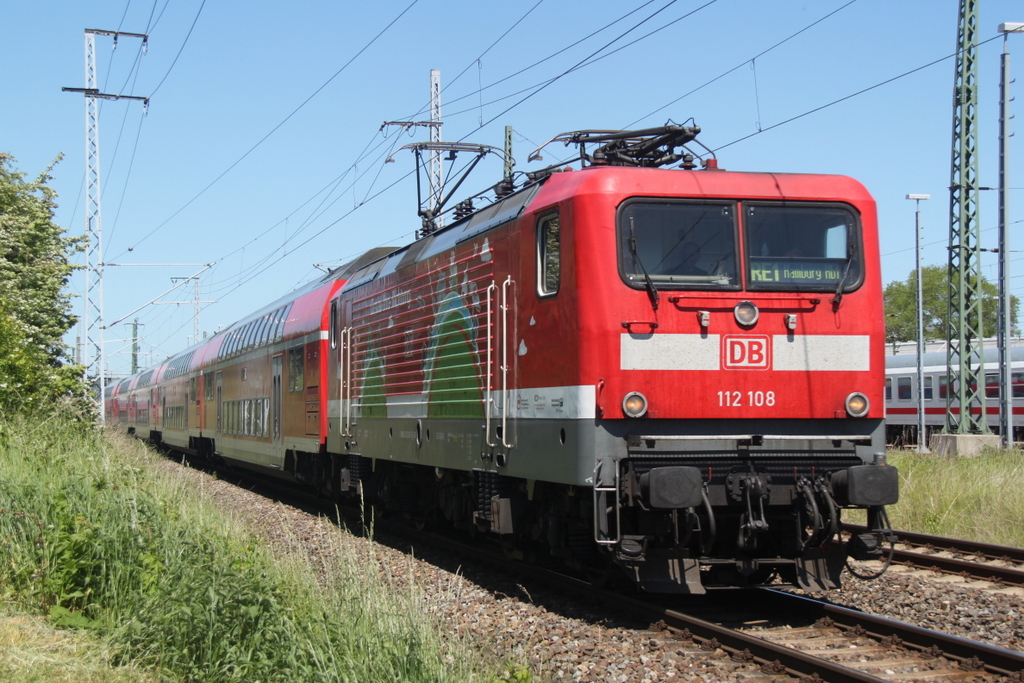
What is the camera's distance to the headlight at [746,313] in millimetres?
A: 7578

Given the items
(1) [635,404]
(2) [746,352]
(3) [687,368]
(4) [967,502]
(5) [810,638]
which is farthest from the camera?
(4) [967,502]

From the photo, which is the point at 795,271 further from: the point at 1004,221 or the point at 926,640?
the point at 1004,221

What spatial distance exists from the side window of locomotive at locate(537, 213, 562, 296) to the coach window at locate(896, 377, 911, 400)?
28.5 m

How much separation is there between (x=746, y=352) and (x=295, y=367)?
10.3 meters

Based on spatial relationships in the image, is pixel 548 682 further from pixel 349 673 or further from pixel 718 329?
pixel 718 329

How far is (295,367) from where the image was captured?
54.4 feet

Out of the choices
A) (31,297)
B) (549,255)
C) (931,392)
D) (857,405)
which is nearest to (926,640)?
(857,405)

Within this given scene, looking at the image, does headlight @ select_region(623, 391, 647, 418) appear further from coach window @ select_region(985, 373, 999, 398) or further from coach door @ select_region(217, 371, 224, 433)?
coach window @ select_region(985, 373, 999, 398)

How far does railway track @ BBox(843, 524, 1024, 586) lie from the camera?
9.04 metres

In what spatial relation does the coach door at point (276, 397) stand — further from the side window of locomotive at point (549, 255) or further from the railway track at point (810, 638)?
the side window of locomotive at point (549, 255)

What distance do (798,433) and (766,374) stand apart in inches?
19.2

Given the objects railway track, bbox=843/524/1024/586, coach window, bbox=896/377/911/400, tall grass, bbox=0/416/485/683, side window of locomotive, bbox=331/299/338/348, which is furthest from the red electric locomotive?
coach window, bbox=896/377/911/400

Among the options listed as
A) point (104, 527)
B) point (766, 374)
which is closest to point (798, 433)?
point (766, 374)

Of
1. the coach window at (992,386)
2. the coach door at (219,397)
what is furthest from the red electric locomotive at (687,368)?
the coach window at (992,386)
